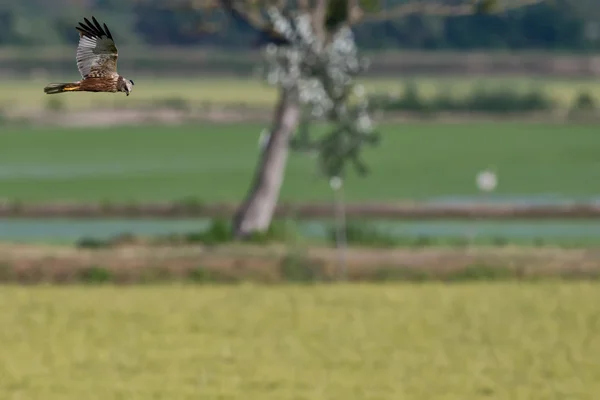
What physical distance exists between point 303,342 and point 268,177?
7.01 m

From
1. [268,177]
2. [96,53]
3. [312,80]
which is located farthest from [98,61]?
[268,177]

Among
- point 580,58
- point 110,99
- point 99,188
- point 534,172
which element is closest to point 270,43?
point 99,188

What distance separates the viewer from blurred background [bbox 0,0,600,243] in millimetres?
33125

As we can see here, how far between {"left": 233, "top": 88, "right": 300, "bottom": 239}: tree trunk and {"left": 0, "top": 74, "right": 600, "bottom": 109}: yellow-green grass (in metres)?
49.5

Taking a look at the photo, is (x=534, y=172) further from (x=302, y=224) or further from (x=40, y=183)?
(x=302, y=224)

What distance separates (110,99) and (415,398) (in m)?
62.9

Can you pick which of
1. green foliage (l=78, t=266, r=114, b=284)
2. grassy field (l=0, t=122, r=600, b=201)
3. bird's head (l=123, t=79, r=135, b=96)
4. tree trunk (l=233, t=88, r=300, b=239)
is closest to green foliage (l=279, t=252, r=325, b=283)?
green foliage (l=78, t=266, r=114, b=284)

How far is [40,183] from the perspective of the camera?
39.5 metres

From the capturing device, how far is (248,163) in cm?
4691

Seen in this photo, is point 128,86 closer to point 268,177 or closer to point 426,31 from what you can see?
point 268,177

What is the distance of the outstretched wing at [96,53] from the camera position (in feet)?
12.0

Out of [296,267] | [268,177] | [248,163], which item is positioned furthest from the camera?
[248,163]

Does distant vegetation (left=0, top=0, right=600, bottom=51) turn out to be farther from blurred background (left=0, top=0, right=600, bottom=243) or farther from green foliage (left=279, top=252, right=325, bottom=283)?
green foliage (left=279, top=252, right=325, bottom=283)

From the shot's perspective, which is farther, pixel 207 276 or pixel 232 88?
pixel 232 88
